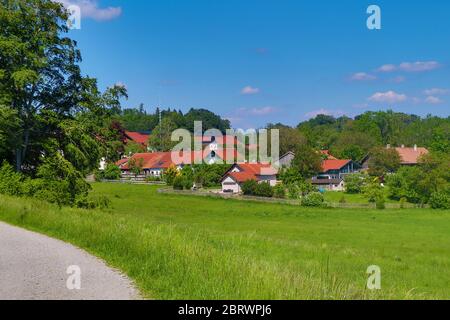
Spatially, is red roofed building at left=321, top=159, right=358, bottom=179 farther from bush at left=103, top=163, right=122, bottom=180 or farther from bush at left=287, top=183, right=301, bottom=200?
bush at left=103, top=163, right=122, bottom=180

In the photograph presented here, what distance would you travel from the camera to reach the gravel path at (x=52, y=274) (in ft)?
22.7

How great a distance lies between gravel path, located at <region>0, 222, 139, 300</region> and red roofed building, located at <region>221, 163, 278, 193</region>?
199 ft

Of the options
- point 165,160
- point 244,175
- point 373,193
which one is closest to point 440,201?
point 373,193

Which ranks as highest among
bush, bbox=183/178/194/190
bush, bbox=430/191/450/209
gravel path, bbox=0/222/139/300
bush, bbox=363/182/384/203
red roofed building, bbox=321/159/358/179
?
red roofed building, bbox=321/159/358/179

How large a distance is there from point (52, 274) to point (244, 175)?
6977 centimetres

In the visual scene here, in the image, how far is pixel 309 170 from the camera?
91375 mm

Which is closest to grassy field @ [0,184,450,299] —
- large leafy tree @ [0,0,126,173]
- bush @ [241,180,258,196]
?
large leafy tree @ [0,0,126,173]

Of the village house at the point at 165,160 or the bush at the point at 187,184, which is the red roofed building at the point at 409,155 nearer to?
the village house at the point at 165,160

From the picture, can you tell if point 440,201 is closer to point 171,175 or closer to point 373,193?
point 373,193

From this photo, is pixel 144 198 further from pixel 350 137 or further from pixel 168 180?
pixel 350 137

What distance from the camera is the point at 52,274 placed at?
8.07 meters

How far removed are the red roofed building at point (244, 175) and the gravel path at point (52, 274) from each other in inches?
2386

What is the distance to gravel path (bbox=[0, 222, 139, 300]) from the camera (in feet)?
22.7
